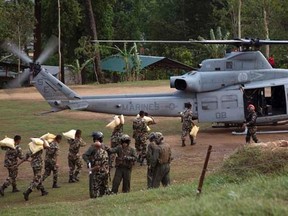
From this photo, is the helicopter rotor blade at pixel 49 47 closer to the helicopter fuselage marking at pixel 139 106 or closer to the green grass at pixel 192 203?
the helicopter fuselage marking at pixel 139 106

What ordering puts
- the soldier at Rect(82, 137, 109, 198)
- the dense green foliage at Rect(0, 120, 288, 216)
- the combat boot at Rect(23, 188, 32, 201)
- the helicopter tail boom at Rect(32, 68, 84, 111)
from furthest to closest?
1. the helicopter tail boom at Rect(32, 68, 84, 111)
2. the combat boot at Rect(23, 188, 32, 201)
3. the soldier at Rect(82, 137, 109, 198)
4. the dense green foliage at Rect(0, 120, 288, 216)

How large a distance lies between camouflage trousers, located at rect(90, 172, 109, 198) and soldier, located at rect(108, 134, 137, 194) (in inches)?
9.4

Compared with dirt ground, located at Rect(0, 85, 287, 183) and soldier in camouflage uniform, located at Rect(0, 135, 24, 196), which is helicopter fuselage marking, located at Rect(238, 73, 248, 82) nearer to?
dirt ground, located at Rect(0, 85, 287, 183)

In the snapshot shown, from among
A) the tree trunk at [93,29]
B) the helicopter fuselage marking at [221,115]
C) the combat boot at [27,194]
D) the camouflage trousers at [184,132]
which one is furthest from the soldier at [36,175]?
the tree trunk at [93,29]

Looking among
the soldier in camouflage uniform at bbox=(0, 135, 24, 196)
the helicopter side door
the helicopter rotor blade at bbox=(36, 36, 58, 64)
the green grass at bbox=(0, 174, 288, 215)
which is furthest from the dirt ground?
the helicopter rotor blade at bbox=(36, 36, 58, 64)

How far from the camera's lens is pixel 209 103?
1823 centimetres

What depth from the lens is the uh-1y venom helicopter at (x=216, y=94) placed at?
18.1 meters

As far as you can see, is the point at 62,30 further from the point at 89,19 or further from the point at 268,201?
the point at 268,201

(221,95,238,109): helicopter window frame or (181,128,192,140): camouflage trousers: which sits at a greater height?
(221,95,238,109): helicopter window frame

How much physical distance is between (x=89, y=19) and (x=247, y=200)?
34434 millimetres

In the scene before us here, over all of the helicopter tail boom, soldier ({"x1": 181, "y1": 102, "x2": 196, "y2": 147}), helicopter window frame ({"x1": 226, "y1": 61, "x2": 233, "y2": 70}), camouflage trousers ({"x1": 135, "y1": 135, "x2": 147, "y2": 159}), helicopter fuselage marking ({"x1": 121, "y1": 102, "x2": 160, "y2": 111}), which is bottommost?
camouflage trousers ({"x1": 135, "y1": 135, "x2": 147, "y2": 159})

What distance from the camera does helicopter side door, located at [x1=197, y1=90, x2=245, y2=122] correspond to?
18.1 m

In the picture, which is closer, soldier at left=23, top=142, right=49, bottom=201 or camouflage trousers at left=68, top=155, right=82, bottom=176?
soldier at left=23, top=142, right=49, bottom=201

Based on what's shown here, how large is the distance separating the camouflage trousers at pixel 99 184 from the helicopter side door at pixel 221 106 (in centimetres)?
777
